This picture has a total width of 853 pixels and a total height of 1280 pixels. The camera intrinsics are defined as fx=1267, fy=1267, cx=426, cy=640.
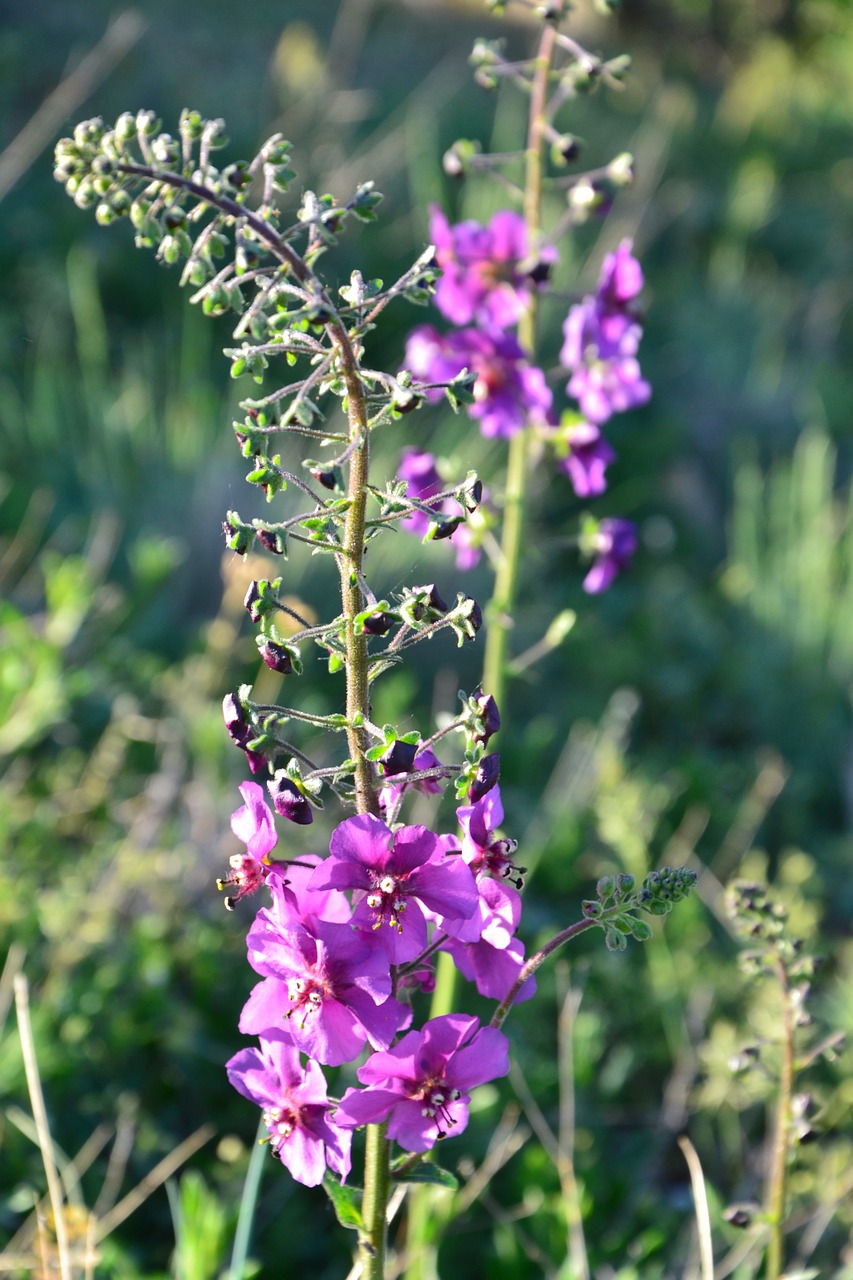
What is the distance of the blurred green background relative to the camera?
8.86ft

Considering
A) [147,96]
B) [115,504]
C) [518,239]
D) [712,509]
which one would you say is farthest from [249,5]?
[518,239]

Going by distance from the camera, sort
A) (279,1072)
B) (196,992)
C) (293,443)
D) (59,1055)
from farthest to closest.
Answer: (293,443) < (196,992) < (59,1055) < (279,1072)

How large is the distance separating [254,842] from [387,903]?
16 centimetres

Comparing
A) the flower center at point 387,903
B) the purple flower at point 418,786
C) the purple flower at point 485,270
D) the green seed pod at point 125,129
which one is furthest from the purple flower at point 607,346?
the flower center at point 387,903

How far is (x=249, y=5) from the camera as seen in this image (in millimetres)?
12133

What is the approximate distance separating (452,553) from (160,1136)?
2525mm

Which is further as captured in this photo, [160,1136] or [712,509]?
[712,509]

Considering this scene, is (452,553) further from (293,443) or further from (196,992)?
(196,992)

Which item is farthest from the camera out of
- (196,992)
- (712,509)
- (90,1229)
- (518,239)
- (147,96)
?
(147,96)

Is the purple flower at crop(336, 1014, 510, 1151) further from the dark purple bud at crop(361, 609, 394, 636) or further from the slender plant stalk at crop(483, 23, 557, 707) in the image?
the slender plant stalk at crop(483, 23, 557, 707)

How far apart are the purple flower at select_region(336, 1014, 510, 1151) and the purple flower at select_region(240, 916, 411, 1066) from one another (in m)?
0.04

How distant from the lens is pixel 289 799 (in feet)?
4.10

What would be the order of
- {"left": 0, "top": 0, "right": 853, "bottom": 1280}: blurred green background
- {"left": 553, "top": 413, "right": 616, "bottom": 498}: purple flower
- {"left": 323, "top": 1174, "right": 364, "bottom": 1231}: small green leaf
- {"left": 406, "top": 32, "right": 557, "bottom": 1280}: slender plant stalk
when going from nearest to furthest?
{"left": 323, "top": 1174, "right": 364, "bottom": 1231}: small green leaf
{"left": 406, "top": 32, "right": 557, "bottom": 1280}: slender plant stalk
{"left": 553, "top": 413, "right": 616, "bottom": 498}: purple flower
{"left": 0, "top": 0, "right": 853, "bottom": 1280}: blurred green background

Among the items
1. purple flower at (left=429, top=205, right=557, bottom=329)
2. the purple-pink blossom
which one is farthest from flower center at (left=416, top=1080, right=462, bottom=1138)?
purple flower at (left=429, top=205, right=557, bottom=329)
